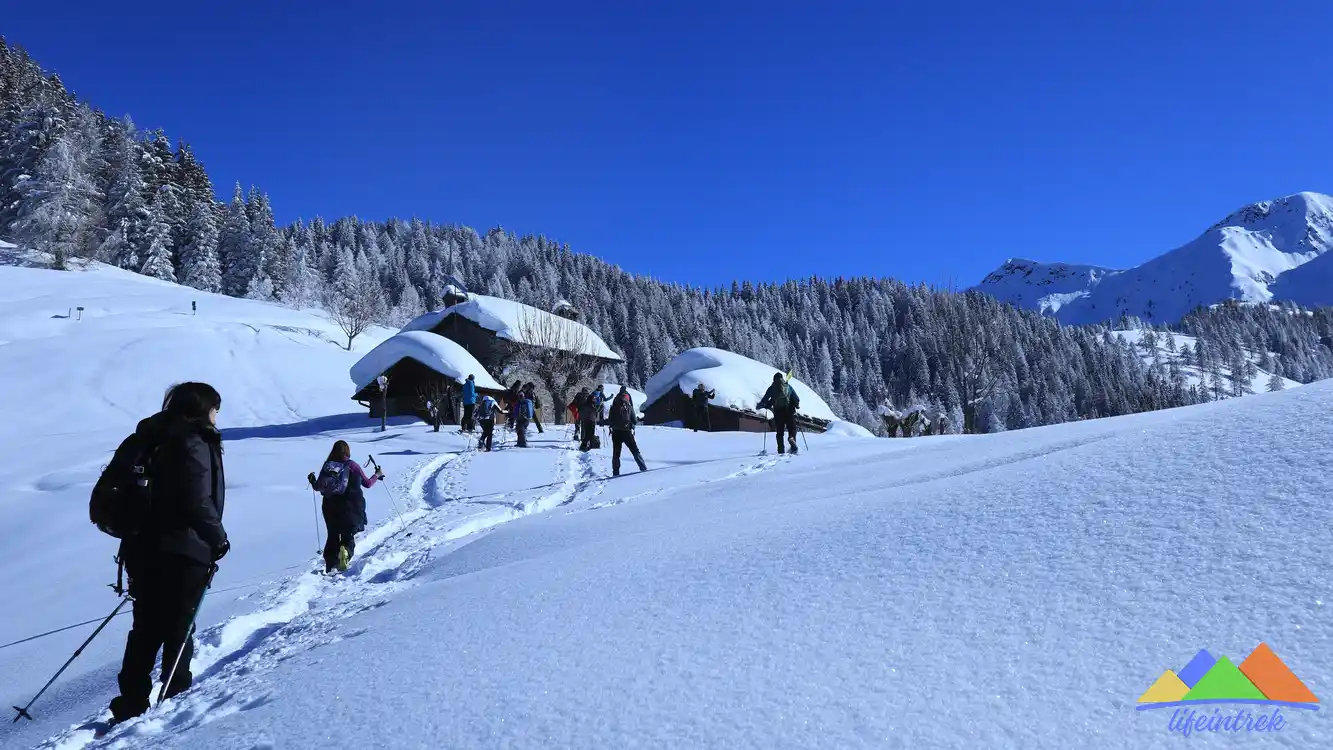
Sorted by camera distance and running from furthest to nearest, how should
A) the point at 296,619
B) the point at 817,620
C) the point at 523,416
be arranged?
the point at 523,416, the point at 296,619, the point at 817,620

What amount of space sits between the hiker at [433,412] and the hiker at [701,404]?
13.2 m

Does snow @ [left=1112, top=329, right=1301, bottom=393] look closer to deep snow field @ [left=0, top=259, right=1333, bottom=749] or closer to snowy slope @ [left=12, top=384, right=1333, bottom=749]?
deep snow field @ [left=0, top=259, right=1333, bottom=749]

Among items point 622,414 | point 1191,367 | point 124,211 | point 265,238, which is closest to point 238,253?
point 265,238

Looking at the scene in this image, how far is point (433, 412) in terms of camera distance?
26.6 metres

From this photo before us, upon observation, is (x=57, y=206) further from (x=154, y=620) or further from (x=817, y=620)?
(x=817, y=620)

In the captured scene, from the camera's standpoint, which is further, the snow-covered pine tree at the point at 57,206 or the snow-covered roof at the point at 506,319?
the snow-covered pine tree at the point at 57,206

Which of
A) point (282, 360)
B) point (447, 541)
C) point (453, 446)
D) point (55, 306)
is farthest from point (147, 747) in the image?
point (55, 306)

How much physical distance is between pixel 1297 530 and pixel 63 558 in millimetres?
12101

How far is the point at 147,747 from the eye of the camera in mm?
2736

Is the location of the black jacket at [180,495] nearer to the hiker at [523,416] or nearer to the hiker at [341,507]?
the hiker at [341,507]

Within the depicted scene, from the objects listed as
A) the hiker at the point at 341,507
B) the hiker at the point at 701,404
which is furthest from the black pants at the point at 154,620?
the hiker at the point at 701,404

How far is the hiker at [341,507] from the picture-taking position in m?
7.35

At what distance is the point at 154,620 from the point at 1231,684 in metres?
4.57

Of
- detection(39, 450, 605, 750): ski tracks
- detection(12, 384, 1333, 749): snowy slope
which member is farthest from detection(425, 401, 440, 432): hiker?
detection(12, 384, 1333, 749): snowy slope
